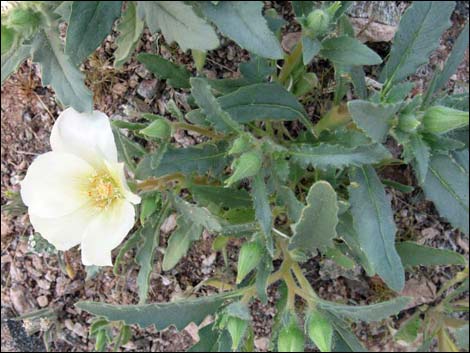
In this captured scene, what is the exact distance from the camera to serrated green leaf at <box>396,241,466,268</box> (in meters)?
2.03

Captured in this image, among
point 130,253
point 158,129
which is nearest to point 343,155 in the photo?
point 158,129

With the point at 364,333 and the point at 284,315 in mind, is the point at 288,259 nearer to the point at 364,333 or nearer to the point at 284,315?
the point at 284,315

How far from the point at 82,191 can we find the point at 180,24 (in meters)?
0.64

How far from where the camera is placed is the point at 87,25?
1585 mm

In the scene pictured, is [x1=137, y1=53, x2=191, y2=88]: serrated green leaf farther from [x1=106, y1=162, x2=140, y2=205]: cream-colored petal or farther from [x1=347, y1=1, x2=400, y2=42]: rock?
[x1=347, y1=1, x2=400, y2=42]: rock

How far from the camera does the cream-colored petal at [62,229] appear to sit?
176 centimetres

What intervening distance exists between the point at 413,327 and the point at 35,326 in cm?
161

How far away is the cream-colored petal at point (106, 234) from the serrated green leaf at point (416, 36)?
89 centimetres

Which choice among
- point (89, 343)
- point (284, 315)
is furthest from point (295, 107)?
point (89, 343)

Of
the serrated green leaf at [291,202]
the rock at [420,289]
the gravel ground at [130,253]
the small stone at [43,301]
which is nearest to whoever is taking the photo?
the serrated green leaf at [291,202]

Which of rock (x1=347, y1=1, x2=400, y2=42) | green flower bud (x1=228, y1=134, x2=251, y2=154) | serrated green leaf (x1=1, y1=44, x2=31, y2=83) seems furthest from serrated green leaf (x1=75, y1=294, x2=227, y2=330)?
rock (x1=347, y1=1, x2=400, y2=42)

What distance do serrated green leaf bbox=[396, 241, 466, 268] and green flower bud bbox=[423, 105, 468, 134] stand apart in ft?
1.79

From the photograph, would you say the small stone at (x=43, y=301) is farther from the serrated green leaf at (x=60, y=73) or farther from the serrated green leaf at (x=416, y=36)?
the serrated green leaf at (x=416, y=36)

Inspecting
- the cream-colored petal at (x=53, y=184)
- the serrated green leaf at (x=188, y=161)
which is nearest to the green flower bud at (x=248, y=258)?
the serrated green leaf at (x=188, y=161)
